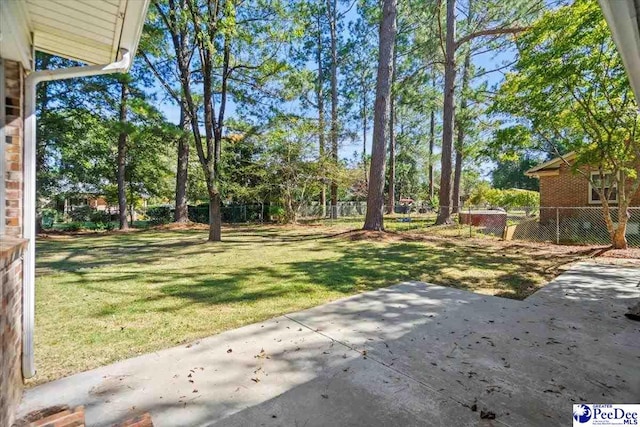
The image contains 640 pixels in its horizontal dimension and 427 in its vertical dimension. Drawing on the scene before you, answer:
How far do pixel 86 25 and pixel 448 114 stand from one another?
1441 cm

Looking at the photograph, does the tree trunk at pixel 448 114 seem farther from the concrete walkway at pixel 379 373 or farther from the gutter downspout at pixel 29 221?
the gutter downspout at pixel 29 221

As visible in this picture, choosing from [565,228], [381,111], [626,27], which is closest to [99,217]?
[381,111]

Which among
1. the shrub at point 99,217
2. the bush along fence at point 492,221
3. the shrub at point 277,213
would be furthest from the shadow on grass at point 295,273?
the shrub at point 99,217

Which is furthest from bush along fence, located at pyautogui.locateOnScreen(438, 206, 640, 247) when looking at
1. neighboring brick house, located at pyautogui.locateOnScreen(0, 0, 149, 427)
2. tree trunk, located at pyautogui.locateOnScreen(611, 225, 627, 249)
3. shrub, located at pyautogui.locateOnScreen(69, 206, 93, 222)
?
shrub, located at pyautogui.locateOnScreen(69, 206, 93, 222)

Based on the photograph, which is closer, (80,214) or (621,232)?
(621,232)

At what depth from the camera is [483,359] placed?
9.14ft

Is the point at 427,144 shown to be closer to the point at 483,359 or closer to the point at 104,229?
the point at 104,229

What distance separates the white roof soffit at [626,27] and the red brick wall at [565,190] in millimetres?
13674

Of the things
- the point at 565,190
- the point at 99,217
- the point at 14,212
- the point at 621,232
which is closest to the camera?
the point at 14,212

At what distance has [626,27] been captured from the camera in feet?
5.16

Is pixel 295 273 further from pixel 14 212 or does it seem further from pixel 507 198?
pixel 507 198

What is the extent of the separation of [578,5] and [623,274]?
5512mm

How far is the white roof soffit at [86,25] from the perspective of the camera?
2.26 meters

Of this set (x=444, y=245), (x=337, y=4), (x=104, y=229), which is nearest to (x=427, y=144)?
(x=337, y=4)
